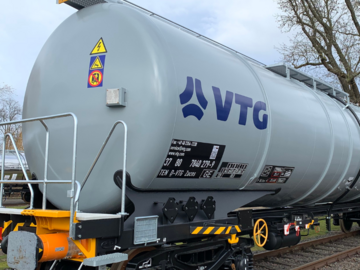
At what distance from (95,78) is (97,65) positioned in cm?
16

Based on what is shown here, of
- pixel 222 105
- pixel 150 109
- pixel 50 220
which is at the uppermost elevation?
pixel 222 105

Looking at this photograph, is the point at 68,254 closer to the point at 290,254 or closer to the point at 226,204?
the point at 226,204

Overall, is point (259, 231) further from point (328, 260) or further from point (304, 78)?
point (304, 78)

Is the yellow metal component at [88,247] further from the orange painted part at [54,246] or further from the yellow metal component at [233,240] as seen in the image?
the yellow metal component at [233,240]

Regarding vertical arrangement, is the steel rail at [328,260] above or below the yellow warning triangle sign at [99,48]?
below

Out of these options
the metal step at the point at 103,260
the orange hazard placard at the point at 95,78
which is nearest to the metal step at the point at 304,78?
the orange hazard placard at the point at 95,78

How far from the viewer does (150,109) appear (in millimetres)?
3754

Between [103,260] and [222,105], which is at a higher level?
[222,105]

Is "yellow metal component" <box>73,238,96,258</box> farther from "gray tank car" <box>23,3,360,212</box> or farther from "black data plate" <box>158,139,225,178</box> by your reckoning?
"black data plate" <box>158,139,225,178</box>

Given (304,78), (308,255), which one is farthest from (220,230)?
(308,255)

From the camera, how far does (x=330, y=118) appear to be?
6957 mm

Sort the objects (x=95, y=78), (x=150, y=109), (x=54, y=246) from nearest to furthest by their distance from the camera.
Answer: (x=54, y=246)
(x=150, y=109)
(x=95, y=78)

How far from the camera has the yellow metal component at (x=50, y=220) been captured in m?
3.37

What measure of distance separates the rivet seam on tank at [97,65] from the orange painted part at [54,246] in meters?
1.70
